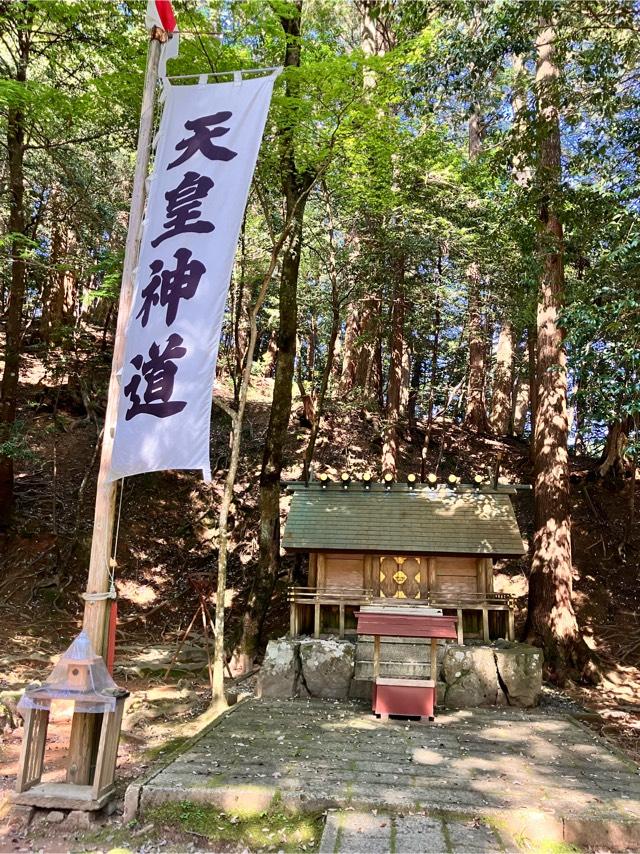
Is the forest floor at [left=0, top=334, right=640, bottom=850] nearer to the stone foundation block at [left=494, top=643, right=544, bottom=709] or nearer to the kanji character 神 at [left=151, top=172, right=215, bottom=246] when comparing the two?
the stone foundation block at [left=494, top=643, right=544, bottom=709]

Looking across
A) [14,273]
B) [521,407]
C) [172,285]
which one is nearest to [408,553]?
[172,285]

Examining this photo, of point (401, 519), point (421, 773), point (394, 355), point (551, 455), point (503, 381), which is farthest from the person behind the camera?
point (503, 381)

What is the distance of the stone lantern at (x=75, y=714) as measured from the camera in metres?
4.55

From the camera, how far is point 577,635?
32.8ft

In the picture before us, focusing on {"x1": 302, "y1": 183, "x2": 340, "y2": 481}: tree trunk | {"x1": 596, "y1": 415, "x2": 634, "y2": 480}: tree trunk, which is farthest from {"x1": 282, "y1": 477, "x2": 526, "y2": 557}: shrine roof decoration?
Answer: {"x1": 596, "y1": 415, "x2": 634, "y2": 480}: tree trunk

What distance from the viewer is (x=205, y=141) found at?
5.64 metres

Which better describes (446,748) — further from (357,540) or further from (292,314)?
(292,314)

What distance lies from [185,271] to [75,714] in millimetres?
4039

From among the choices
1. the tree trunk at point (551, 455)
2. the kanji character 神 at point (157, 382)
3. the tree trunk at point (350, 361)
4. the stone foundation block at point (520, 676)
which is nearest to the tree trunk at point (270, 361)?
the tree trunk at point (350, 361)

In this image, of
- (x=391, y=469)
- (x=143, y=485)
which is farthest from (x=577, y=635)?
(x=143, y=485)

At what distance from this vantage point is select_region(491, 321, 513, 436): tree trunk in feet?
61.6

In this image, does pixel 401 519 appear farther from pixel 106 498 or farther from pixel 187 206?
pixel 187 206

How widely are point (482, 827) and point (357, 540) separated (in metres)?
5.95

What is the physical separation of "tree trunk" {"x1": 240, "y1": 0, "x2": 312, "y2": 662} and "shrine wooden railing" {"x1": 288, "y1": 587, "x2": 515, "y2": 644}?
627mm
